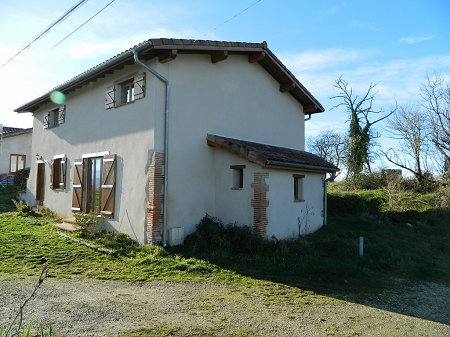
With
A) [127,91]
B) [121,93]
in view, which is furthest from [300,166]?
[121,93]

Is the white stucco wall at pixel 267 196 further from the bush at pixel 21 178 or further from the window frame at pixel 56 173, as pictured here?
the bush at pixel 21 178

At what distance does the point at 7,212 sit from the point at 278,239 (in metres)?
11.3

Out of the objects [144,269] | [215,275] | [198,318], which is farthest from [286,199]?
[198,318]

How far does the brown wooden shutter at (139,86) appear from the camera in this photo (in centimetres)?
927

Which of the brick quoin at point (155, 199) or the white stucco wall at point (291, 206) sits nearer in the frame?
the brick quoin at point (155, 199)

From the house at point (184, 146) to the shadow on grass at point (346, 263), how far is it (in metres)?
0.65

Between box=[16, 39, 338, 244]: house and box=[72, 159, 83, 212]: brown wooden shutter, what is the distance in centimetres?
3

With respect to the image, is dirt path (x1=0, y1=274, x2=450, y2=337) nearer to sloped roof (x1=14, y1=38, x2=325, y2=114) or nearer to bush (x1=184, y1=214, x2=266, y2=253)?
bush (x1=184, y1=214, x2=266, y2=253)

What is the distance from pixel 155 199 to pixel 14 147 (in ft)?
62.2

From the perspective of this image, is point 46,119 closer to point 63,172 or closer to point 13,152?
point 63,172

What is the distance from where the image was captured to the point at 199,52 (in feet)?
31.9

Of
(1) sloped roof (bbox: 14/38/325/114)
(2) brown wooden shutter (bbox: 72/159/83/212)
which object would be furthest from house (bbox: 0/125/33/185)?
(2) brown wooden shutter (bbox: 72/159/83/212)

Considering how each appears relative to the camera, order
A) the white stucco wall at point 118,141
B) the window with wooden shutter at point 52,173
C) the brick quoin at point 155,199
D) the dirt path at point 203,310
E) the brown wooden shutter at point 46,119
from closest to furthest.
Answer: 1. the dirt path at point 203,310
2. the brick quoin at point 155,199
3. the white stucco wall at point 118,141
4. the window with wooden shutter at point 52,173
5. the brown wooden shutter at point 46,119

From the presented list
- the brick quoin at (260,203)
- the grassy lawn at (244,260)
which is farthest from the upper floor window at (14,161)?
the brick quoin at (260,203)
